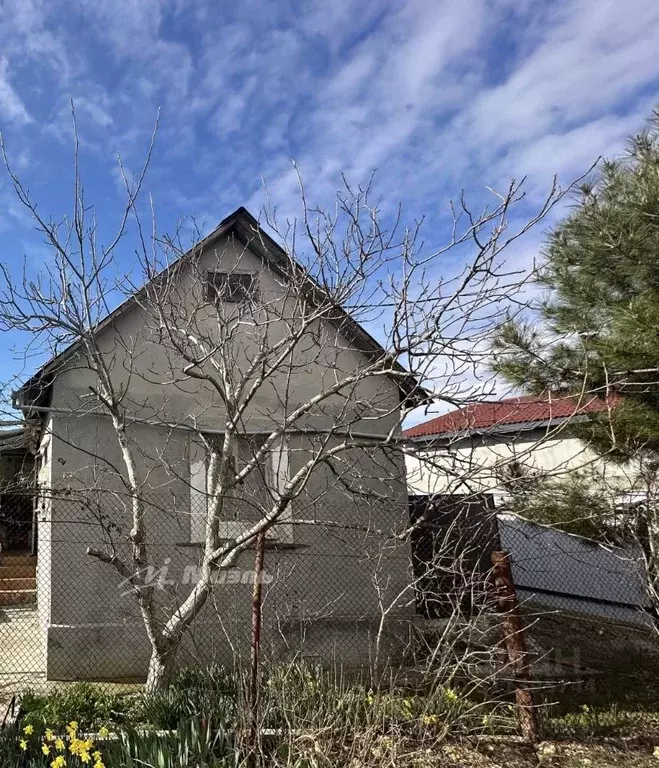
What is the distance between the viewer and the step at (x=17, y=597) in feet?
28.7

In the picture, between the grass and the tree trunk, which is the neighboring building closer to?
the grass

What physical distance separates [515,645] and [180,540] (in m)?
3.81

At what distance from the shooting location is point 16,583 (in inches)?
360

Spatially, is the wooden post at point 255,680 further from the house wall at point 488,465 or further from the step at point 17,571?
the step at point 17,571

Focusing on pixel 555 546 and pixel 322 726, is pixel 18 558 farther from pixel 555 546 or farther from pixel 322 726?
pixel 555 546

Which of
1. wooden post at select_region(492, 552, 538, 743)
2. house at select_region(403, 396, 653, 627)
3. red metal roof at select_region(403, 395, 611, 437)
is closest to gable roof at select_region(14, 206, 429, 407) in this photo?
red metal roof at select_region(403, 395, 611, 437)

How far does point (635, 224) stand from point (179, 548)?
548 centimetres

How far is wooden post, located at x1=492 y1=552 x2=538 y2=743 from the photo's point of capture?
178 inches

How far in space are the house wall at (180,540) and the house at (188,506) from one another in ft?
0.05

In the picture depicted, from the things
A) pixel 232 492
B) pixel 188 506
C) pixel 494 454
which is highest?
pixel 494 454

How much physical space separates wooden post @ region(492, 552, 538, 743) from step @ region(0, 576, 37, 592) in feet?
23.1

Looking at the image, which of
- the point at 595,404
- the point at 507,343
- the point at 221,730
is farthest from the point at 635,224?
the point at 221,730

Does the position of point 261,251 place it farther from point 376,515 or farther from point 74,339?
point 376,515

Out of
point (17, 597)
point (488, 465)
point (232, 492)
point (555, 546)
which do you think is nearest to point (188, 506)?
point (232, 492)
